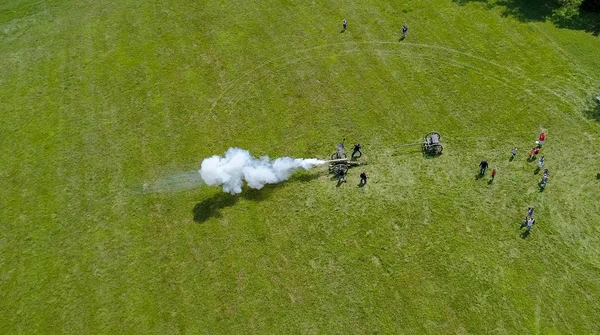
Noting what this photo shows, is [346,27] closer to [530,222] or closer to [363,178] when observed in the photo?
[363,178]

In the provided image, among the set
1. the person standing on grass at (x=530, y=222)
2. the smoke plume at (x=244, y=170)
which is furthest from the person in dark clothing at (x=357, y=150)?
the person standing on grass at (x=530, y=222)

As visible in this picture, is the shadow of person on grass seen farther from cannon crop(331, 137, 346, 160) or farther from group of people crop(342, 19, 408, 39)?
group of people crop(342, 19, 408, 39)

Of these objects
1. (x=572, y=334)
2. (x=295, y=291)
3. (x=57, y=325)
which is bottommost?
(x=57, y=325)

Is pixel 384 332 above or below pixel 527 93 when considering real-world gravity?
below

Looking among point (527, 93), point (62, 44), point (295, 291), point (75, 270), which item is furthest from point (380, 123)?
point (62, 44)

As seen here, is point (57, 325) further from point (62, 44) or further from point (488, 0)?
point (488, 0)

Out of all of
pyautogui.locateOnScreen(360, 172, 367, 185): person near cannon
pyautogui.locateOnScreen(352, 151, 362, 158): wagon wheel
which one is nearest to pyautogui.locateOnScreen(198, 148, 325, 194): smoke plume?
pyautogui.locateOnScreen(352, 151, 362, 158): wagon wheel

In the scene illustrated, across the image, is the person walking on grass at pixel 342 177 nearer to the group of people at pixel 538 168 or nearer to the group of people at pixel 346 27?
the group of people at pixel 538 168

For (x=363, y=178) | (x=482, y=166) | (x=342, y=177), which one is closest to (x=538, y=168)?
(x=482, y=166)
